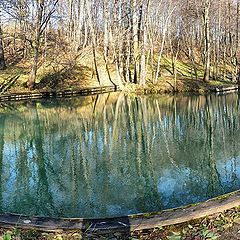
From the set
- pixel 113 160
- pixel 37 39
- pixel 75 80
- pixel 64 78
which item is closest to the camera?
pixel 113 160

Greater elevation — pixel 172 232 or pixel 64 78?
pixel 64 78

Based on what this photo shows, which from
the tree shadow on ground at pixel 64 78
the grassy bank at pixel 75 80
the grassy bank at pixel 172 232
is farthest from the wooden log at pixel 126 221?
the tree shadow on ground at pixel 64 78

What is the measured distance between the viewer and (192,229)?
3857 millimetres

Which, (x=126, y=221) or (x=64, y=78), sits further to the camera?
(x=64, y=78)

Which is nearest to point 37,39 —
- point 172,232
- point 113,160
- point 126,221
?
point 113,160

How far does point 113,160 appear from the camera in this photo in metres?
8.62

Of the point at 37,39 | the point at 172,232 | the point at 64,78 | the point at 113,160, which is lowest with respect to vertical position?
the point at 113,160

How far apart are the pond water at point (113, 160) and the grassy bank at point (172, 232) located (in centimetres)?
156

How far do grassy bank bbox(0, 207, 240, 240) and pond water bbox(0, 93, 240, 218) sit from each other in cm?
156

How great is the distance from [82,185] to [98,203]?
104 centimetres

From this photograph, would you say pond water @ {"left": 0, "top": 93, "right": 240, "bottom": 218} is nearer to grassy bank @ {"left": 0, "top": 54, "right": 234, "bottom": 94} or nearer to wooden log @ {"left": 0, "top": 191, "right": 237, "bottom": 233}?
wooden log @ {"left": 0, "top": 191, "right": 237, "bottom": 233}

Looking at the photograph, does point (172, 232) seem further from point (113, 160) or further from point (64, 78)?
point (64, 78)

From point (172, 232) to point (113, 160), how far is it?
4.85 m

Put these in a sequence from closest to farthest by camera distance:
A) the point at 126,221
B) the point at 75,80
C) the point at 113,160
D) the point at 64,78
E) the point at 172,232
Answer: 1. the point at 172,232
2. the point at 126,221
3. the point at 113,160
4. the point at 64,78
5. the point at 75,80
